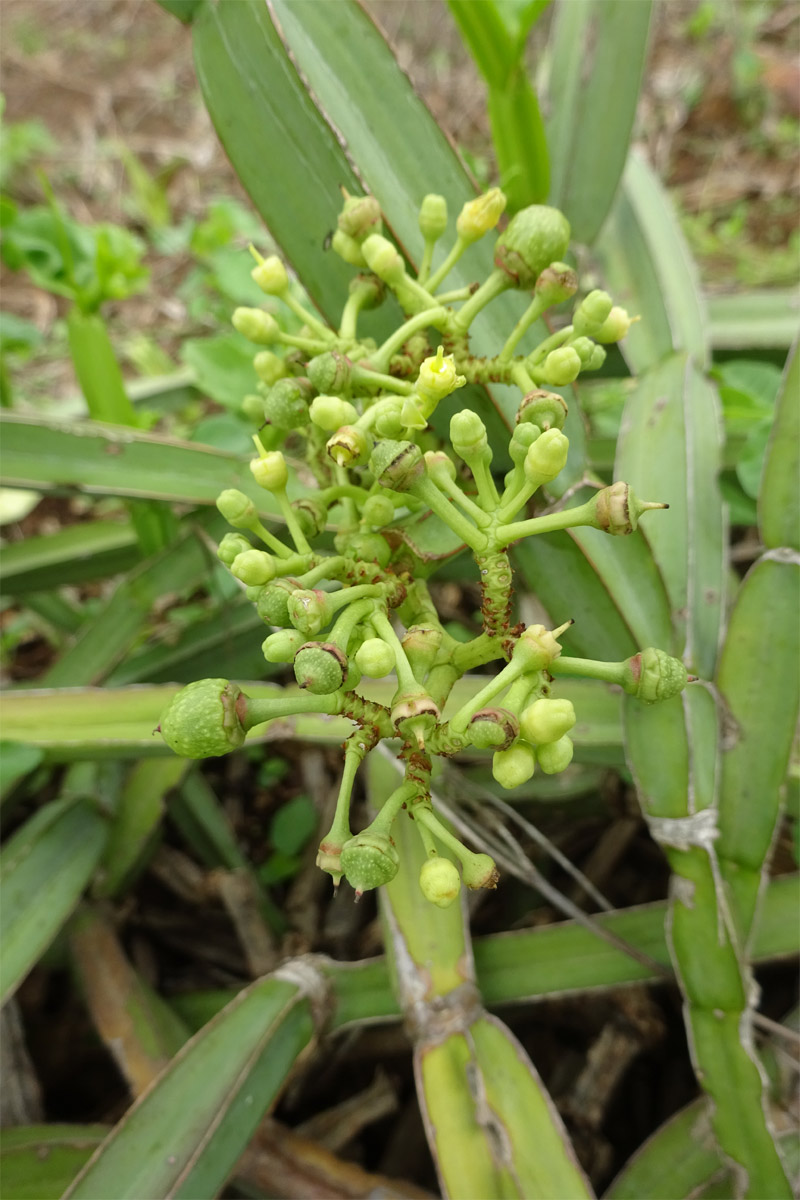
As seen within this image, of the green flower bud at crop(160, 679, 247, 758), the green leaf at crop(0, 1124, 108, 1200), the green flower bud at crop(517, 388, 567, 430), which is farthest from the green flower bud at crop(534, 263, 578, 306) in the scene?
the green leaf at crop(0, 1124, 108, 1200)

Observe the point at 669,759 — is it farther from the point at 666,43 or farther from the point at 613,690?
the point at 666,43

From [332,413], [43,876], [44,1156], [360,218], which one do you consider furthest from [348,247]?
[44,1156]

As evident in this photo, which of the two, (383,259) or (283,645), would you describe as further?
(383,259)

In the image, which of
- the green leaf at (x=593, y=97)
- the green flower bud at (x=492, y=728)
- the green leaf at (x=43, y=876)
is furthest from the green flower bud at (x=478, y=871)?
Answer: the green leaf at (x=593, y=97)

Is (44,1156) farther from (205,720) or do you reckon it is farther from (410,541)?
(410,541)

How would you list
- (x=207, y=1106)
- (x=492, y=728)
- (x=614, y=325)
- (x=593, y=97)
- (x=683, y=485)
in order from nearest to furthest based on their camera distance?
(x=492, y=728)
(x=614, y=325)
(x=207, y=1106)
(x=683, y=485)
(x=593, y=97)

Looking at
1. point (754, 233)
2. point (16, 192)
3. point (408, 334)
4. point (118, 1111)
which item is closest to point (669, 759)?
point (408, 334)
